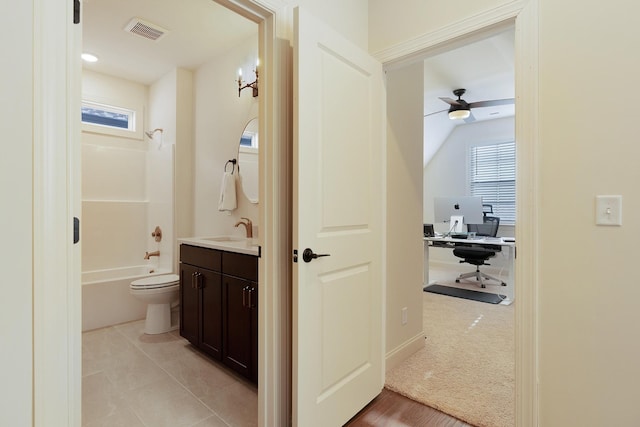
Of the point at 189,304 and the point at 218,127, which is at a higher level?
the point at 218,127

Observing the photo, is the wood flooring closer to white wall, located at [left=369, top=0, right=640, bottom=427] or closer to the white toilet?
white wall, located at [left=369, top=0, right=640, bottom=427]

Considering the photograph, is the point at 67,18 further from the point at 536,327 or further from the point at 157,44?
the point at 157,44

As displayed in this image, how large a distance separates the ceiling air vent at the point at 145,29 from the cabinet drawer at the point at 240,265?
2147mm

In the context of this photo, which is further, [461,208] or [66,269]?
[461,208]

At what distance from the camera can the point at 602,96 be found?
4.34 feet

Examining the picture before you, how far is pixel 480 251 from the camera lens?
463 cm

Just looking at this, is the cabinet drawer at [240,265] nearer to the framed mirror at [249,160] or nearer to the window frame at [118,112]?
the framed mirror at [249,160]

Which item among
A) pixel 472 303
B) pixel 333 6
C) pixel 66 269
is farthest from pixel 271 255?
pixel 472 303

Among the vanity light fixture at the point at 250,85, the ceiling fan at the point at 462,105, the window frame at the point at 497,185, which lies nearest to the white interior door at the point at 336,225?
the vanity light fixture at the point at 250,85

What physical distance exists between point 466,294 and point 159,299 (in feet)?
12.6

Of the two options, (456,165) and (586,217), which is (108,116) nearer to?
(586,217)

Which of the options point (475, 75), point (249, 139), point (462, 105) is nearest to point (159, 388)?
point (249, 139)

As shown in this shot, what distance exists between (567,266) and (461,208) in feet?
11.1

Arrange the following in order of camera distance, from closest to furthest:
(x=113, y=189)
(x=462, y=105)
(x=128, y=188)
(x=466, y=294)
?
(x=113, y=189), (x=128, y=188), (x=462, y=105), (x=466, y=294)
